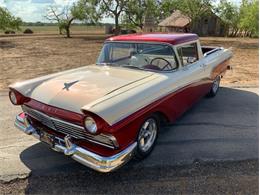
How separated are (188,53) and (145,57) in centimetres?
94

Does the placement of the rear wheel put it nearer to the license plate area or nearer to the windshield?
the windshield

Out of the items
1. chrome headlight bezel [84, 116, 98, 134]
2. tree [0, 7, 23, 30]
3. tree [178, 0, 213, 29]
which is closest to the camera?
chrome headlight bezel [84, 116, 98, 134]

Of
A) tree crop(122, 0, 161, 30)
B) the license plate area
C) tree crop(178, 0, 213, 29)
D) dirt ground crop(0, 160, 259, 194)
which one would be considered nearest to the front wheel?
dirt ground crop(0, 160, 259, 194)

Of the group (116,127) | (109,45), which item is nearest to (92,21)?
(109,45)

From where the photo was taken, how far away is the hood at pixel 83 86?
10.1ft

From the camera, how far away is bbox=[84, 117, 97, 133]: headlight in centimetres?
272

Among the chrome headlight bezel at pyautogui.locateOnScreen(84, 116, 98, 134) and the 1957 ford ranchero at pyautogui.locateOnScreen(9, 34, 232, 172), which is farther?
the 1957 ford ranchero at pyautogui.locateOnScreen(9, 34, 232, 172)

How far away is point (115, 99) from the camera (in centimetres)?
295

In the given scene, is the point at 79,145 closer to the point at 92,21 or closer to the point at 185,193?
the point at 185,193

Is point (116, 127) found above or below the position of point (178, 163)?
above

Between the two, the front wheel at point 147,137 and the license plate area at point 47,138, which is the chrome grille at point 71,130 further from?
the front wheel at point 147,137

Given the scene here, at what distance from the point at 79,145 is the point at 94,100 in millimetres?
546

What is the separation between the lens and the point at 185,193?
287cm

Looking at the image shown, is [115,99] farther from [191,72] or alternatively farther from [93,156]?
Answer: [191,72]
